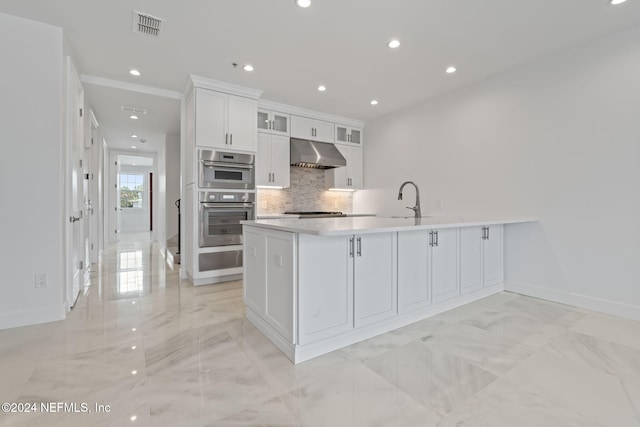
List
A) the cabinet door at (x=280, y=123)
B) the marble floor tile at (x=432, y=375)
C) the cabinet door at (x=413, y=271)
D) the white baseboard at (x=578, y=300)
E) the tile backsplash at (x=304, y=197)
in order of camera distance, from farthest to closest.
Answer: the tile backsplash at (x=304, y=197), the cabinet door at (x=280, y=123), the white baseboard at (x=578, y=300), the cabinet door at (x=413, y=271), the marble floor tile at (x=432, y=375)

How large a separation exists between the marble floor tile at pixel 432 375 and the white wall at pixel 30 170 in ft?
9.38

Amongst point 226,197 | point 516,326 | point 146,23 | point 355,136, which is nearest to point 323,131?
point 355,136

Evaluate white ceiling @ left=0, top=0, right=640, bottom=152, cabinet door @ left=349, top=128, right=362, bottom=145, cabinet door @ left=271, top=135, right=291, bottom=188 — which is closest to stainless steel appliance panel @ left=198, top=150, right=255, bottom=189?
cabinet door @ left=271, top=135, right=291, bottom=188

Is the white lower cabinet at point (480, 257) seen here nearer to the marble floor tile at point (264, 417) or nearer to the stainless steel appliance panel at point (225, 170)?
the marble floor tile at point (264, 417)

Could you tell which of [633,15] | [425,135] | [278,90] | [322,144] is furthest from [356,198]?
[633,15]

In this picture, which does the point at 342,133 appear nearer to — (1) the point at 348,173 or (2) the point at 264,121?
(1) the point at 348,173

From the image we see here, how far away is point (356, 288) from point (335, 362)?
1.68ft

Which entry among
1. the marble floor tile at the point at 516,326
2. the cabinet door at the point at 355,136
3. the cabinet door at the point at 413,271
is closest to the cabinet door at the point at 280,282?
the cabinet door at the point at 413,271

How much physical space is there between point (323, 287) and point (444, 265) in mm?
1392

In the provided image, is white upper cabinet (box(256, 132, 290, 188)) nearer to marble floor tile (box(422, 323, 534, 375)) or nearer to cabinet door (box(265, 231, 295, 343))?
cabinet door (box(265, 231, 295, 343))

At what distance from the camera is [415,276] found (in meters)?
2.52

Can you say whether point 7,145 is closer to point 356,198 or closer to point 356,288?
point 356,288

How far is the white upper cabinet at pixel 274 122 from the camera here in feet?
14.8

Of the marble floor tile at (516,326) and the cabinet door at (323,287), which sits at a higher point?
the cabinet door at (323,287)
